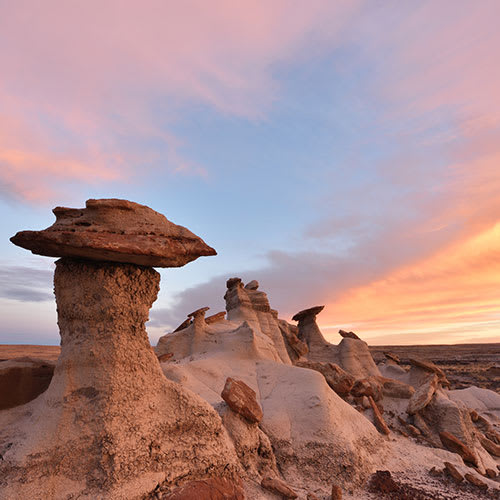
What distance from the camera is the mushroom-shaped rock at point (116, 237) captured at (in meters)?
4.81

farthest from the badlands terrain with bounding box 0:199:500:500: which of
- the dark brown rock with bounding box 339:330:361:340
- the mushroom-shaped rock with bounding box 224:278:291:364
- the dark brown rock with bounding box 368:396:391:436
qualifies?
the dark brown rock with bounding box 339:330:361:340

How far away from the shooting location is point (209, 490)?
4.84 metres

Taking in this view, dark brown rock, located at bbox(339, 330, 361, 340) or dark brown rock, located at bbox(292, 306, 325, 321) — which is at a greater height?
dark brown rock, located at bbox(292, 306, 325, 321)

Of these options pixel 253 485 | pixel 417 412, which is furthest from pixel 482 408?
pixel 253 485

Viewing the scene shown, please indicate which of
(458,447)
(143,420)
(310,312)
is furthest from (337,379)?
(310,312)

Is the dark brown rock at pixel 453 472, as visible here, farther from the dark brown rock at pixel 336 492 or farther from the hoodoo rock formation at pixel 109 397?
the hoodoo rock formation at pixel 109 397

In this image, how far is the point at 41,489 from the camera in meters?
4.29

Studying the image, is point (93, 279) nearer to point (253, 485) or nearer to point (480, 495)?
point (253, 485)

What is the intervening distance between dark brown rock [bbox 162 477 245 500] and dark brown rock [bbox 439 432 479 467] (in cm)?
688

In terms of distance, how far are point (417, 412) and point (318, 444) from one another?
5.68 m

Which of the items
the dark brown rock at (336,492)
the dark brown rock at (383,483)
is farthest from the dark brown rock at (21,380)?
the dark brown rock at (383,483)

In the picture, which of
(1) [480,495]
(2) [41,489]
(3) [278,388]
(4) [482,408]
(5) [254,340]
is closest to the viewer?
(2) [41,489]

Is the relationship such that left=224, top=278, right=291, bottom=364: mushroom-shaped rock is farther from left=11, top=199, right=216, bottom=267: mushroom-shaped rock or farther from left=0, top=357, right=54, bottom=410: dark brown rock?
left=11, top=199, right=216, bottom=267: mushroom-shaped rock

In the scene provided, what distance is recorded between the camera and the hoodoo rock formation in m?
4.50
